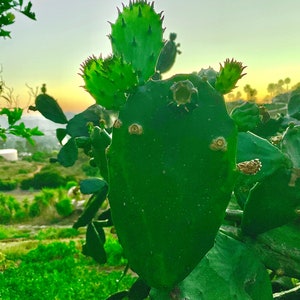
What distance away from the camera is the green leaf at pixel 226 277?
40.7 inches

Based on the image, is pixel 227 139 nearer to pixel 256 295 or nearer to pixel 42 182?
pixel 256 295

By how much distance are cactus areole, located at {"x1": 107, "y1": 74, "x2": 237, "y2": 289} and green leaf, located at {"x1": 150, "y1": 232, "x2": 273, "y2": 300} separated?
0.11m

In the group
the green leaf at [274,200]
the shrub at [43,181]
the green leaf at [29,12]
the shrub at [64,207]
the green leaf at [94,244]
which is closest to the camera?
the green leaf at [274,200]

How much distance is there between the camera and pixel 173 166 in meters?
0.91

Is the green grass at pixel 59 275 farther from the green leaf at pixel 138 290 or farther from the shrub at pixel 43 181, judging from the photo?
the shrub at pixel 43 181

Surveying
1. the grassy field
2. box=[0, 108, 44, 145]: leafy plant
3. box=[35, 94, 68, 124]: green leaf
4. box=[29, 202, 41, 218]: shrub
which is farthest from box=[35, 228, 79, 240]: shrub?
box=[35, 94, 68, 124]: green leaf

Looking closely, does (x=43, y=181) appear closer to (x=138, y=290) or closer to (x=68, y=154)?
(x=68, y=154)

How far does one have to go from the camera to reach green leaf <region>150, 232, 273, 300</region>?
1.03 meters

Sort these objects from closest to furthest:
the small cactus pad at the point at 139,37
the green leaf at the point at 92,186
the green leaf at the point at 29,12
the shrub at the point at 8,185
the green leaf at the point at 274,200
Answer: the small cactus pad at the point at 139,37
the green leaf at the point at 274,200
the green leaf at the point at 92,186
the green leaf at the point at 29,12
the shrub at the point at 8,185

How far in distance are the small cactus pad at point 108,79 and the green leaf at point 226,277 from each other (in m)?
0.34

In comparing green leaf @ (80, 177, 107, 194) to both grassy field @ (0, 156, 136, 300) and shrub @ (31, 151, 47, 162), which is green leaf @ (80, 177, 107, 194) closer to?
grassy field @ (0, 156, 136, 300)

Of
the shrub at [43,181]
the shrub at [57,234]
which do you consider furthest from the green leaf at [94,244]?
the shrub at [43,181]

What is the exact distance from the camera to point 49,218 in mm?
12266

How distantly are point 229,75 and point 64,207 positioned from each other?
11328 millimetres
